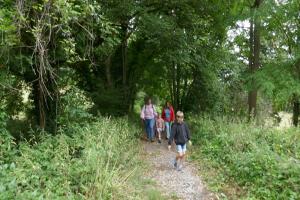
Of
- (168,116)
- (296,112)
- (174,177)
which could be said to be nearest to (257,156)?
(174,177)

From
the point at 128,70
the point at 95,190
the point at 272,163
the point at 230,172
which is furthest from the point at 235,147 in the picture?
the point at 128,70

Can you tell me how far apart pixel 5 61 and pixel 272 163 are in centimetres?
711

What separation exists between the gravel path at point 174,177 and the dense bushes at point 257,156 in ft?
2.75

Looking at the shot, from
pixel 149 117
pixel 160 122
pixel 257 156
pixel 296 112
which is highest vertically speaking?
pixel 296 112

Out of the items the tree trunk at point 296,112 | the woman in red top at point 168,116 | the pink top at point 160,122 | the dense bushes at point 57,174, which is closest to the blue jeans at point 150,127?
the pink top at point 160,122

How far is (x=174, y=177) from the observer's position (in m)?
9.27

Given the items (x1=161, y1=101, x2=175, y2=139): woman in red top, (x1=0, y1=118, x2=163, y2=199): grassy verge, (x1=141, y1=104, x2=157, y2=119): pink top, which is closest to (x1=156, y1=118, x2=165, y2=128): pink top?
(x1=161, y1=101, x2=175, y2=139): woman in red top

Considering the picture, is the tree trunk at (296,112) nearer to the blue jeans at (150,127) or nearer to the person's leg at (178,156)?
the blue jeans at (150,127)

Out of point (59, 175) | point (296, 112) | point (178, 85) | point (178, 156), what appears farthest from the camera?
point (178, 85)

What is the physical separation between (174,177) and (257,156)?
7.51 ft

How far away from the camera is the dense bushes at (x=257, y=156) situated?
23.7ft

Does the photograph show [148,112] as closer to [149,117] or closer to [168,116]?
[149,117]

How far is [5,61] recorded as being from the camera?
8.82m

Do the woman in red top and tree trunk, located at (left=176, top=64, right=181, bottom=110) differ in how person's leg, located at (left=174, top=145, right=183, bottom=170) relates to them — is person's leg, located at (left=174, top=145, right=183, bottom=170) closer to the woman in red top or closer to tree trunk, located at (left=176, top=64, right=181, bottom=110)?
the woman in red top
